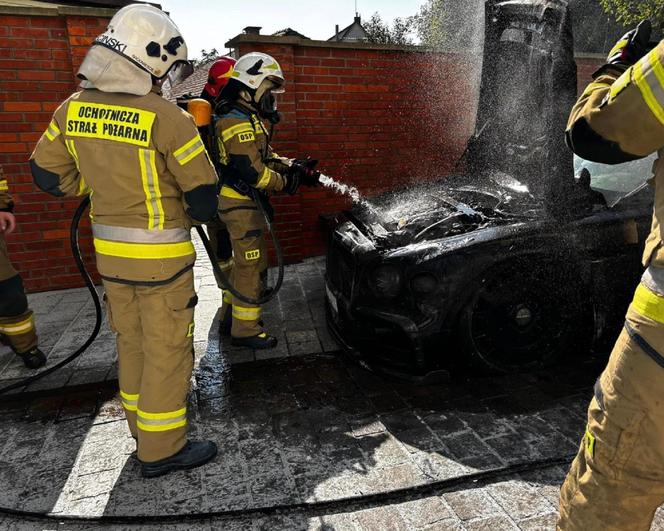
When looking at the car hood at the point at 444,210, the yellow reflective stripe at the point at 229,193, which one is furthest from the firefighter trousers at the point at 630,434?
the yellow reflective stripe at the point at 229,193

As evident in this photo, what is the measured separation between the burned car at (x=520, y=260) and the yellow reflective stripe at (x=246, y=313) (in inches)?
27.4

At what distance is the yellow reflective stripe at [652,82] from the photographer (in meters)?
1.43

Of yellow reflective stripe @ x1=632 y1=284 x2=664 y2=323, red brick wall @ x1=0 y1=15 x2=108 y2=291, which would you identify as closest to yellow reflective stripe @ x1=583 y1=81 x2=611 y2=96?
yellow reflective stripe @ x1=632 y1=284 x2=664 y2=323

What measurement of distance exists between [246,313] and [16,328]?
5.50 feet

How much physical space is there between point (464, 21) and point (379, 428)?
5096 mm

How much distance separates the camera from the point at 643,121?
149 centimetres

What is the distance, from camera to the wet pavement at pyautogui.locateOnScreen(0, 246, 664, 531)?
2.33 metres

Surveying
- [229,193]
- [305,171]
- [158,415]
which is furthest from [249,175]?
[158,415]

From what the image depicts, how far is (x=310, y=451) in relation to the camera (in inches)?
109

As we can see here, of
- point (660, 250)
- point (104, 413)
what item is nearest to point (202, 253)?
point (104, 413)

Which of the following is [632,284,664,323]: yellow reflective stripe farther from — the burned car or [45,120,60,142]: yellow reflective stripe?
[45,120,60,142]: yellow reflective stripe

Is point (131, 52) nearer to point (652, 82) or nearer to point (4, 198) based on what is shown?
point (4, 198)

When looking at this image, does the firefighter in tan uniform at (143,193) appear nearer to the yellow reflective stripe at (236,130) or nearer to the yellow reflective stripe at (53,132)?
the yellow reflective stripe at (53,132)

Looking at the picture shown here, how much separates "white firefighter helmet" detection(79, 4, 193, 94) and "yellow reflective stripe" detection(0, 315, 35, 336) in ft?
7.15
